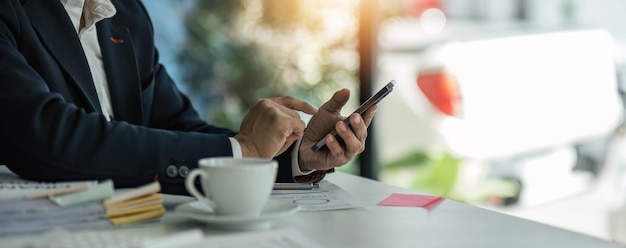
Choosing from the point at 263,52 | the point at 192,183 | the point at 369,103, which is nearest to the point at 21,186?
the point at 192,183

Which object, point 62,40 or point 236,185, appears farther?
point 62,40

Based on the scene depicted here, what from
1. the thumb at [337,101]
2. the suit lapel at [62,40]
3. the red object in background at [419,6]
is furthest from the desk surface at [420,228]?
the red object in background at [419,6]

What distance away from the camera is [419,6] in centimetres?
358

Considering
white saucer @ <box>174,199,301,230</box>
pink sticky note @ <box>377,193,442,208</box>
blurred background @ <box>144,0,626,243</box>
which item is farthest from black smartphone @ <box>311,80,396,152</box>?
blurred background @ <box>144,0,626,243</box>

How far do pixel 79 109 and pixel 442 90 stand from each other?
8.14 feet

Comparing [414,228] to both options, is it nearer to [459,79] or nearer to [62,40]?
[62,40]

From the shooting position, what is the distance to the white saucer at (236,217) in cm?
98

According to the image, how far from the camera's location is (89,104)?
59.6 inches

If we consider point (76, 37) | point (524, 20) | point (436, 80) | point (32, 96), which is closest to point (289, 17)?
point (436, 80)

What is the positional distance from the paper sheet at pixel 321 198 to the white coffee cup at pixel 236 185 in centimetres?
17

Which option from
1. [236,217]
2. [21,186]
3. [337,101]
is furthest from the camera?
[337,101]

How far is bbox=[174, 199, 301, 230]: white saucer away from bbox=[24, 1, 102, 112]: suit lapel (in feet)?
1.71

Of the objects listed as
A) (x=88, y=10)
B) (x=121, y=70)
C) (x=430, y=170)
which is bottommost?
(x=430, y=170)

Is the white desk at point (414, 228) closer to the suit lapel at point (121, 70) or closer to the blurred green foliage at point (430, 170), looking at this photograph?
the suit lapel at point (121, 70)
